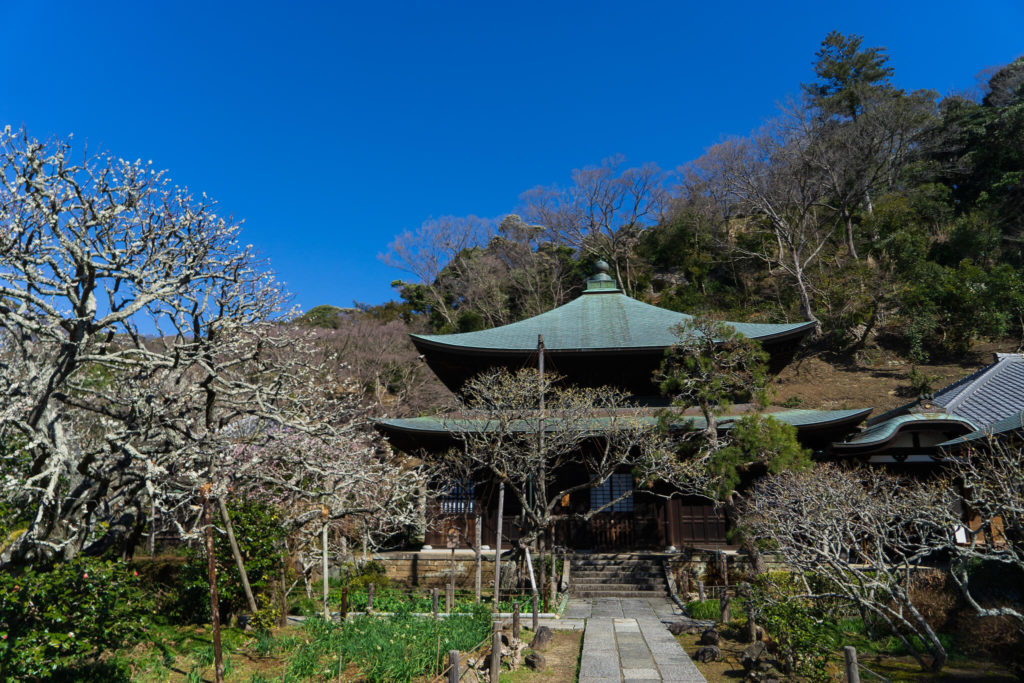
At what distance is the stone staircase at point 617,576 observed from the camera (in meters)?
13.6

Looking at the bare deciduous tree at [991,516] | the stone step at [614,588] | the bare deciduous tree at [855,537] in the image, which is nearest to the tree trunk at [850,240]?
the bare deciduous tree at [991,516]

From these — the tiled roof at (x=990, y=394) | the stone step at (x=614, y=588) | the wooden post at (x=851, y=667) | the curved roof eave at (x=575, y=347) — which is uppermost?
the curved roof eave at (x=575, y=347)

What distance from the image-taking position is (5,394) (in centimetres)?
627

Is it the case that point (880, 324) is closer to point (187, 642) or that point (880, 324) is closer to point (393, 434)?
point (393, 434)

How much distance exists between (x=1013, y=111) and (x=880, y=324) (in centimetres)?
1340

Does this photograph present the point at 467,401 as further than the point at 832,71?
No

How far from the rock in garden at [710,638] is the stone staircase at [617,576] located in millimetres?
4655

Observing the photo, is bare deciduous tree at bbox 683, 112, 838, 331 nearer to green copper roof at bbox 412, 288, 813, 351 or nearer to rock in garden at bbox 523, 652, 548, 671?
green copper roof at bbox 412, 288, 813, 351

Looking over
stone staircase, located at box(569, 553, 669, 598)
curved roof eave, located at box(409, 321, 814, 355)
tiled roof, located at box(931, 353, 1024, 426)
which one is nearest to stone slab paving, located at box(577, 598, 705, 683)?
stone staircase, located at box(569, 553, 669, 598)

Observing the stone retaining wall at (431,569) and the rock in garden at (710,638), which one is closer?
the rock in garden at (710,638)

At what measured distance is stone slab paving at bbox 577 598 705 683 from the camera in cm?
732

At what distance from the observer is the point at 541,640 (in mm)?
8641

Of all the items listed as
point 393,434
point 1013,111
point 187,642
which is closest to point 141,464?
point 187,642

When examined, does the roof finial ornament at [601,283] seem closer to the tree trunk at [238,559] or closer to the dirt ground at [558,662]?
the dirt ground at [558,662]
